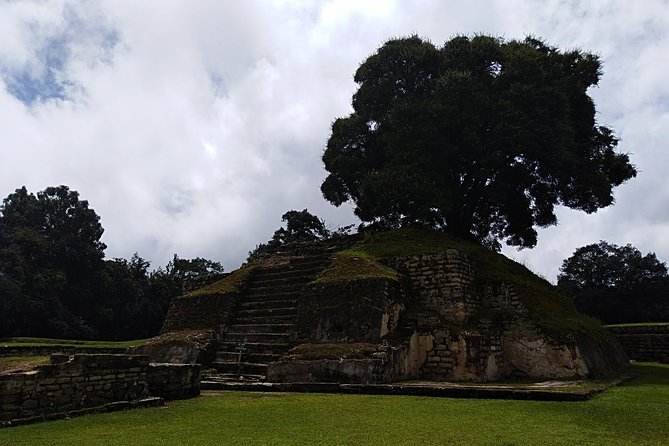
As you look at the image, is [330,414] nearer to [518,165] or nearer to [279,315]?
[279,315]

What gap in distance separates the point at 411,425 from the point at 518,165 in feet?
50.5

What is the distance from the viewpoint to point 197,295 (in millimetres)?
15242

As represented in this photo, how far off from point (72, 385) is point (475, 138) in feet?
49.1

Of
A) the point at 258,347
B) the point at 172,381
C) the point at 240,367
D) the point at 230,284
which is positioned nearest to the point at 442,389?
the point at 172,381

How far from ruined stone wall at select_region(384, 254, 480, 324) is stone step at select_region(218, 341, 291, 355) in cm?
355

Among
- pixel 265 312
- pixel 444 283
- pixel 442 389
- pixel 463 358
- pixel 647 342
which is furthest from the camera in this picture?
pixel 647 342

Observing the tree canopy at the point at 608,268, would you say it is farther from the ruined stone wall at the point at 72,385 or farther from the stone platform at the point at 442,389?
the ruined stone wall at the point at 72,385

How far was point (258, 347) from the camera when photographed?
12266 millimetres

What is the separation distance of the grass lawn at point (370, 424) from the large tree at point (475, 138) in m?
11.1

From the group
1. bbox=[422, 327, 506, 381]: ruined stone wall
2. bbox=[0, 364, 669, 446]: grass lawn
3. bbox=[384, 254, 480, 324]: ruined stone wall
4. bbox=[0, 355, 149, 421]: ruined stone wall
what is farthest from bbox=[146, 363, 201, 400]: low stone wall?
bbox=[384, 254, 480, 324]: ruined stone wall

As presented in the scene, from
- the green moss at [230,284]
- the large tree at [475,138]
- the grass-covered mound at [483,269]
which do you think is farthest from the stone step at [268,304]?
the large tree at [475,138]

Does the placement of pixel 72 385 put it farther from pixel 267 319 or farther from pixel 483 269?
pixel 483 269

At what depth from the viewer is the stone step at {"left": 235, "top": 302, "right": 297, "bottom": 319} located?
44.3 ft

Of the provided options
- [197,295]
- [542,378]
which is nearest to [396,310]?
[542,378]
